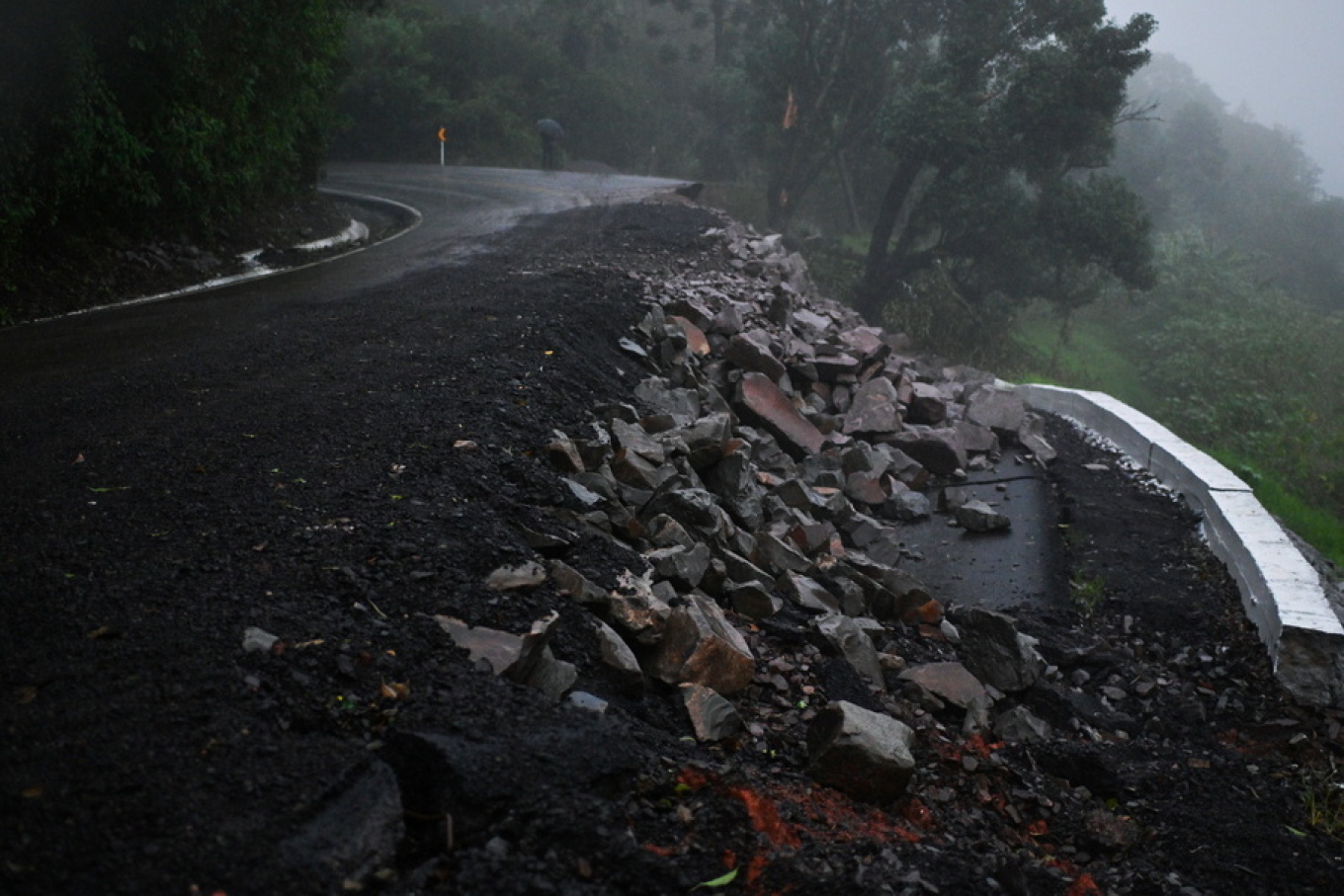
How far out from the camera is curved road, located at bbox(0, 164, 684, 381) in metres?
6.93

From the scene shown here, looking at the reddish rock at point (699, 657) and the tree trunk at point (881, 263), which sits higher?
the reddish rock at point (699, 657)

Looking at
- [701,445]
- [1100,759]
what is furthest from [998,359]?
[1100,759]

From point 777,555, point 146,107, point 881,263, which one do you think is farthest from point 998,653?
point 881,263

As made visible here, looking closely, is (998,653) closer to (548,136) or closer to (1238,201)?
(548,136)

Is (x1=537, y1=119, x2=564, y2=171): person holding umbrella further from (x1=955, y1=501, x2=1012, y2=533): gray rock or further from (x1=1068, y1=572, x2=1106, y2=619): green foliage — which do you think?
(x1=1068, y1=572, x2=1106, y2=619): green foliage

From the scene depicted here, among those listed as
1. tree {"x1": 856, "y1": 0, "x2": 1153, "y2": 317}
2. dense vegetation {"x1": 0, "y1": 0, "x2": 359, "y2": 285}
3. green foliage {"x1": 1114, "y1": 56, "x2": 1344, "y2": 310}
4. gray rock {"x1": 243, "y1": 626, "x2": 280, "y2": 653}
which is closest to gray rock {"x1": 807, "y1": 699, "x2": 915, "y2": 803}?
gray rock {"x1": 243, "y1": 626, "x2": 280, "y2": 653}

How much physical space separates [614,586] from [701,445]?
94.9 inches

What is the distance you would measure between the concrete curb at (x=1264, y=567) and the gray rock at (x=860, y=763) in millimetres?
2957

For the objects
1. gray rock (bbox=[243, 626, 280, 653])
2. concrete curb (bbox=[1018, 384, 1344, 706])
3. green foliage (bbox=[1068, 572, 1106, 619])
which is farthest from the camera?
green foliage (bbox=[1068, 572, 1106, 619])

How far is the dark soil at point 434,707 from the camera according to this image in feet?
7.91

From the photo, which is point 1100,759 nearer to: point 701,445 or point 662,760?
point 662,760

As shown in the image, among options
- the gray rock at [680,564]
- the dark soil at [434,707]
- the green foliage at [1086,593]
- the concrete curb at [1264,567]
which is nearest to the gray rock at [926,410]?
the concrete curb at [1264,567]

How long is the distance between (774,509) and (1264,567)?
3015mm

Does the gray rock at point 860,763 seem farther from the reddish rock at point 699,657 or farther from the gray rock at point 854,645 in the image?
the gray rock at point 854,645
